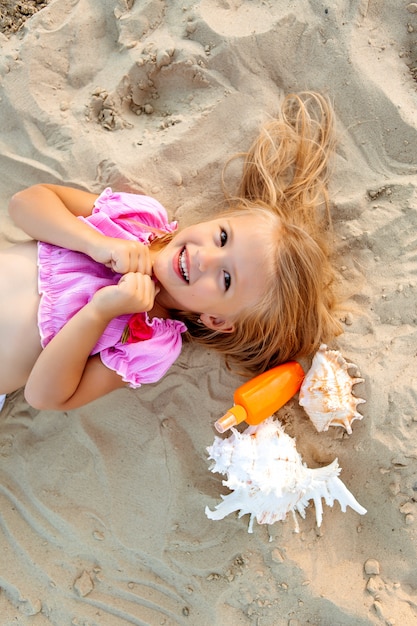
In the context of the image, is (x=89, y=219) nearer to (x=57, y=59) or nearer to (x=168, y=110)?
(x=168, y=110)

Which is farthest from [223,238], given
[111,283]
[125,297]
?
[111,283]

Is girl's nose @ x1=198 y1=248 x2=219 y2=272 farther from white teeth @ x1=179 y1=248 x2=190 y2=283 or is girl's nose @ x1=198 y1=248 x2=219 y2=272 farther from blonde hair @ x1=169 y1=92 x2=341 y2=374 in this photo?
blonde hair @ x1=169 y1=92 x2=341 y2=374

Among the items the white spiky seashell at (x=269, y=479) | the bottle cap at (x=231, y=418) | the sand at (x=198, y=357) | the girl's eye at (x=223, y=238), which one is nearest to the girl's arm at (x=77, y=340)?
the girl's eye at (x=223, y=238)

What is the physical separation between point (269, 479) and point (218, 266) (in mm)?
1030

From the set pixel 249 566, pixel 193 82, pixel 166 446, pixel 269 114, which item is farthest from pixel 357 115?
pixel 249 566

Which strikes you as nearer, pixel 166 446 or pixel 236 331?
pixel 236 331

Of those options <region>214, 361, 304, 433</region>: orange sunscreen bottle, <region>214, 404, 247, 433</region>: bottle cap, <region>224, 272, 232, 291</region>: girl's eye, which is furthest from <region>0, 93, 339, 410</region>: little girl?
<region>214, 404, 247, 433</region>: bottle cap

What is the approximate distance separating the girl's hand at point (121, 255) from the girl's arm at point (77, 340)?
0.21 ft

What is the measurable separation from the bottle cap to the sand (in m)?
0.32

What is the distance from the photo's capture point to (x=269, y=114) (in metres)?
3.07

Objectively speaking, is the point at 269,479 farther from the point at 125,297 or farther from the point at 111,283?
the point at 111,283

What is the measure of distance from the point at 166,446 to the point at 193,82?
2080 mm

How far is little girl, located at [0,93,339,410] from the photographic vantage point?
2477mm

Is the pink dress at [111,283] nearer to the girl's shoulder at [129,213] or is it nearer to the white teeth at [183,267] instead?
the girl's shoulder at [129,213]
